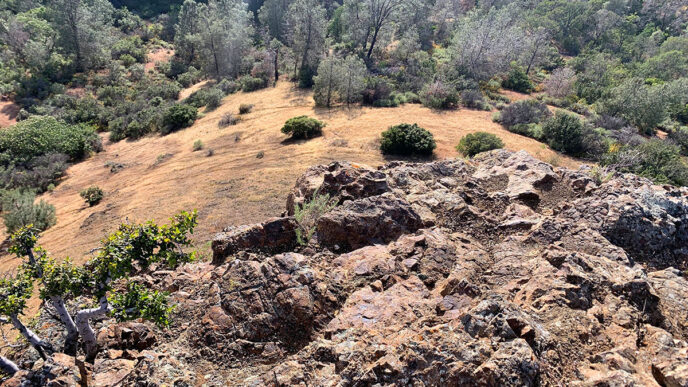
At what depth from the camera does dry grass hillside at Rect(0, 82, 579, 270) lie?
13180 mm

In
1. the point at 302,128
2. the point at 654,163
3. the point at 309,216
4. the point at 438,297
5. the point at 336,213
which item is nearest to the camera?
the point at 438,297

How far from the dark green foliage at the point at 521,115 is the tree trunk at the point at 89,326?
22035 mm

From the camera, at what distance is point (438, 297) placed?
5.61 m

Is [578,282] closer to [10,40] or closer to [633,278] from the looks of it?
[633,278]

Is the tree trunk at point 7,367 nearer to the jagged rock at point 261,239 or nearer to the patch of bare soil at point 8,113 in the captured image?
the jagged rock at point 261,239

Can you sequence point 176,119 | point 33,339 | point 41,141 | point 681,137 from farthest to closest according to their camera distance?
1. point 176,119
2. point 681,137
3. point 41,141
4. point 33,339

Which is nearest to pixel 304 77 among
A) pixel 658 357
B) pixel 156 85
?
pixel 156 85

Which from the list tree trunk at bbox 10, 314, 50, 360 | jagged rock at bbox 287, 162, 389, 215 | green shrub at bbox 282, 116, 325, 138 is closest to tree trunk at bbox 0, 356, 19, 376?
tree trunk at bbox 10, 314, 50, 360

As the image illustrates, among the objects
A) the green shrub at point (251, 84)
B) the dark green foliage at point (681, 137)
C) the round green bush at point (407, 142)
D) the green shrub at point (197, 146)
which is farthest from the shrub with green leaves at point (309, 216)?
the green shrub at point (251, 84)

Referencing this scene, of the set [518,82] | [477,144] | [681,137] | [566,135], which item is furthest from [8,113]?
[681,137]

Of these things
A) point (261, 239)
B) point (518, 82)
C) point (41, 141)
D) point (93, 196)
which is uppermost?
point (261, 239)

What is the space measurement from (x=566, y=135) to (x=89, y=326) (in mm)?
20425

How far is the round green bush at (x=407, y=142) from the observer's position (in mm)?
16500

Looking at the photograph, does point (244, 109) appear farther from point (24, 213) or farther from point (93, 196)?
point (24, 213)
